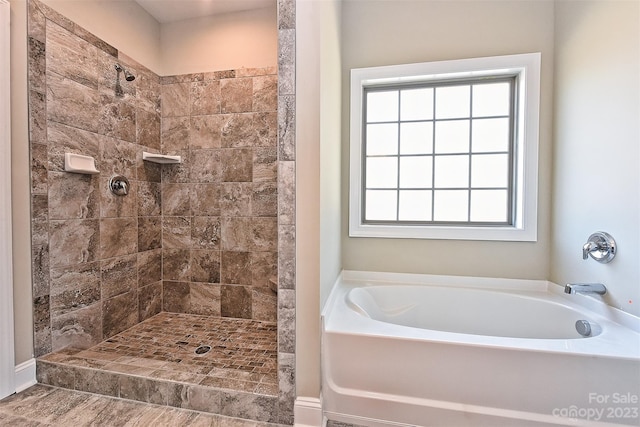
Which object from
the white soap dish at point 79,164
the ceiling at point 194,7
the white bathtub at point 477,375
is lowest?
the white bathtub at point 477,375

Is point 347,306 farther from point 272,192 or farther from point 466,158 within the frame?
point 466,158

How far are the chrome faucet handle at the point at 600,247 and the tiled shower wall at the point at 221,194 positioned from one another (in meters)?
2.10

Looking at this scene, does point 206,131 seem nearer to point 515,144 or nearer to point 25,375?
point 25,375

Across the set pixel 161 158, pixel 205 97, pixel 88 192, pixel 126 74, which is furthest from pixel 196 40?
pixel 88 192

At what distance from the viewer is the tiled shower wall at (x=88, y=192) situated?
168 centimetres

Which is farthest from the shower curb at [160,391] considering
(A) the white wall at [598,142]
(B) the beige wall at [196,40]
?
(B) the beige wall at [196,40]

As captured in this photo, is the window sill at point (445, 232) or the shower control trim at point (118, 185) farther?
the shower control trim at point (118, 185)

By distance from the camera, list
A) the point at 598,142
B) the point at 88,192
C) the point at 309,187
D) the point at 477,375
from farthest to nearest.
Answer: the point at 88,192, the point at 598,142, the point at 309,187, the point at 477,375

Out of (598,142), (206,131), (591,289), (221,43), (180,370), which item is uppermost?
(221,43)

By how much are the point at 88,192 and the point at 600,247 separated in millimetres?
3265

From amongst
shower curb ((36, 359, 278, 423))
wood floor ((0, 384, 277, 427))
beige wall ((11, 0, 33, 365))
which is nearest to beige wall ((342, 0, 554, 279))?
shower curb ((36, 359, 278, 423))

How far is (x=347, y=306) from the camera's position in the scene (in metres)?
1.64

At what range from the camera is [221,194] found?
8.27ft

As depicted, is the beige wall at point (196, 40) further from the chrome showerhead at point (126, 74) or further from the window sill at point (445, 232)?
the window sill at point (445, 232)
